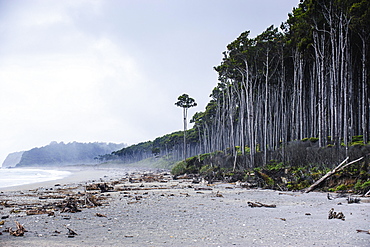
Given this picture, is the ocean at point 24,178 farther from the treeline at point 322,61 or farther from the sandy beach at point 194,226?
the treeline at point 322,61

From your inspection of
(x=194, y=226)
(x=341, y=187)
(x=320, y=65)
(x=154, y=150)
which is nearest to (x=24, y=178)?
(x=320, y=65)

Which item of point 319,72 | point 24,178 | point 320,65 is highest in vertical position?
point 320,65

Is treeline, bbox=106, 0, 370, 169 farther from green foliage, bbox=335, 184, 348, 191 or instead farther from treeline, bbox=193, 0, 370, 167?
green foliage, bbox=335, 184, 348, 191

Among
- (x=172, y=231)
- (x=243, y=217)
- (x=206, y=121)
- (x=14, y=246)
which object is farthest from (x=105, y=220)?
(x=206, y=121)

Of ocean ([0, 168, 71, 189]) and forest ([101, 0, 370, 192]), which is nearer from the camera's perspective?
forest ([101, 0, 370, 192])

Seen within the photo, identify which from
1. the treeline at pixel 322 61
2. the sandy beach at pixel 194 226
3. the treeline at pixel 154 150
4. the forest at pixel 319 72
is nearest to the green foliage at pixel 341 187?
the forest at pixel 319 72

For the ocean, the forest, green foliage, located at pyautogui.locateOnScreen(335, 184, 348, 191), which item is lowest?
the ocean

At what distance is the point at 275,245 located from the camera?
4.05 meters

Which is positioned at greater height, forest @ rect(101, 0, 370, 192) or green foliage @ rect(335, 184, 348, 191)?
forest @ rect(101, 0, 370, 192)

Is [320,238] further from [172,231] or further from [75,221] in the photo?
[75,221]

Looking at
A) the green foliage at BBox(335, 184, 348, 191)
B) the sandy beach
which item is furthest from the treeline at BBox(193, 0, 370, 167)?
the sandy beach

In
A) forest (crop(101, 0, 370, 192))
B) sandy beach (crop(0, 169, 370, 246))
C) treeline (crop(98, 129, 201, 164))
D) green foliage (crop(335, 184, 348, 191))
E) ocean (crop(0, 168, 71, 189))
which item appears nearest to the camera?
sandy beach (crop(0, 169, 370, 246))

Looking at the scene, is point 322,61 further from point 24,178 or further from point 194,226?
point 24,178

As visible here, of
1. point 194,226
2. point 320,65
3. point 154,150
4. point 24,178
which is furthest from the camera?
point 154,150
